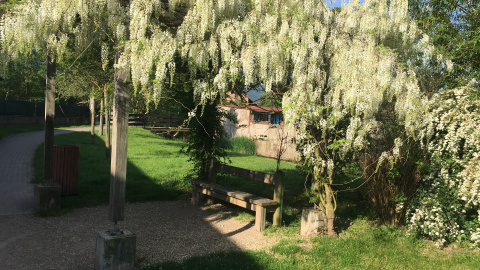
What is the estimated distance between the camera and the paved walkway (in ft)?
22.1

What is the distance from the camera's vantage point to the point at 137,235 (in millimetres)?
5418

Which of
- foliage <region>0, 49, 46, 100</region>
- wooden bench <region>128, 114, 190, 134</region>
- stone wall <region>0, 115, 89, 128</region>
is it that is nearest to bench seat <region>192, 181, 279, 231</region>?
wooden bench <region>128, 114, 190, 134</region>

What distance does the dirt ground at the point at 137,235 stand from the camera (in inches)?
177

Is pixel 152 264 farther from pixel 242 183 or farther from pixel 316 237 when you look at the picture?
pixel 242 183

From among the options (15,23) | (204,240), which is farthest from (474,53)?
(15,23)

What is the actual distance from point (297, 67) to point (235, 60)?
2.90 feet

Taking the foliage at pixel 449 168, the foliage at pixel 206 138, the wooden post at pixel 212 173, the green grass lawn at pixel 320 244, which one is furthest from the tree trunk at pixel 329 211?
the foliage at pixel 206 138

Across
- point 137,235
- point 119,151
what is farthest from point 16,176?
point 119,151

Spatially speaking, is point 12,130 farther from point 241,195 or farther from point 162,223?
point 241,195

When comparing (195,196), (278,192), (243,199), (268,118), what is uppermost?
(268,118)

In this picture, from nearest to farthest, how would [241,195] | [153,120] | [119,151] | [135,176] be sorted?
[119,151] → [241,195] → [135,176] → [153,120]

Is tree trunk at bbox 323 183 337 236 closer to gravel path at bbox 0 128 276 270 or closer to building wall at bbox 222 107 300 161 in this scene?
gravel path at bbox 0 128 276 270

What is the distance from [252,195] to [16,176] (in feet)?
22.8

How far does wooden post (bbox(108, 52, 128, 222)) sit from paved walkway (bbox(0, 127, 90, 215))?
304cm
